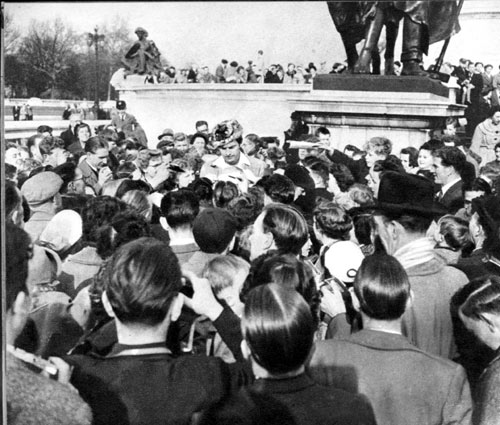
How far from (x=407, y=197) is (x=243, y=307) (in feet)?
3.33

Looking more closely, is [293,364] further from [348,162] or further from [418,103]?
[418,103]

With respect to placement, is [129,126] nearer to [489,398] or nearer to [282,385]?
[489,398]

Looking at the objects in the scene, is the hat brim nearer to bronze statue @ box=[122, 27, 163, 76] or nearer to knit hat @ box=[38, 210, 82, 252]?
bronze statue @ box=[122, 27, 163, 76]

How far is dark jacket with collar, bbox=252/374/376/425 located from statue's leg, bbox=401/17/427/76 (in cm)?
323

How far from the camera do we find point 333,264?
11.1 ft

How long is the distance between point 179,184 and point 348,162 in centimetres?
150

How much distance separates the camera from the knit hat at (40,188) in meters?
3.24

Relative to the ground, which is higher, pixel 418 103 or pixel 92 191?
pixel 418 103

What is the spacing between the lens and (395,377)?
2.41 metres

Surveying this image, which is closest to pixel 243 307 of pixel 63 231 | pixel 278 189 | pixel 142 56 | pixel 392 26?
pixel 63 231

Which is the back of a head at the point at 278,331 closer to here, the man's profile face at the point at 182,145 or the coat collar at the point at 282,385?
the coat collar at the point at 282,385

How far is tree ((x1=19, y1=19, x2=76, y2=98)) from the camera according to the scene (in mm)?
2883

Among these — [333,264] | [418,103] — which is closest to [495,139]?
[418,103]

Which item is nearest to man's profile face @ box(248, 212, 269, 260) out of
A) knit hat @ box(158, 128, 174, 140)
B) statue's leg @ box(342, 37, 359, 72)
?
knit hat @ box(158, 128, 174, 140)
